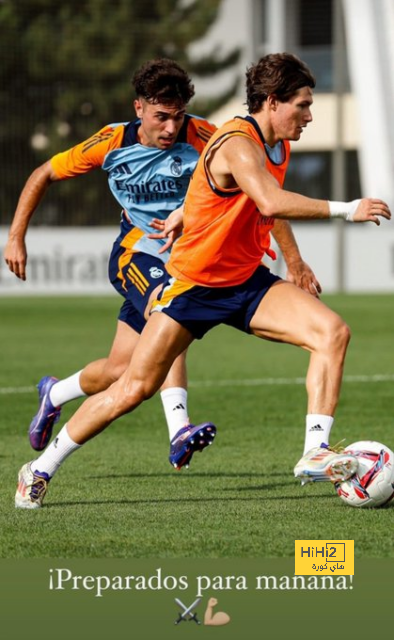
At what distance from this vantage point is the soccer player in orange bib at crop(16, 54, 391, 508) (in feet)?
21.0

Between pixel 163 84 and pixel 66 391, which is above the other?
pixel 163 84

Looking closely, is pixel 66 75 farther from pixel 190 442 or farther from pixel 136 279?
pixel 190 442

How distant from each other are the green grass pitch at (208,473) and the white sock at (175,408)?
308 millimetres

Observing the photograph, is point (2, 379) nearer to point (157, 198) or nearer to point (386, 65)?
point (157, 198)

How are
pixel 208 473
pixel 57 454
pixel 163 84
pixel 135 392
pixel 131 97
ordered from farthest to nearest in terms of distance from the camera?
pixel 131 97
pixel 208 473
pixel 163 84
pixel 57 454
pixel 135 392

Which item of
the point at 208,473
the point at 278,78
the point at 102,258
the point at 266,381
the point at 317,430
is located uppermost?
the point at 278,78

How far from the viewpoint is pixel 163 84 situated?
25.0 feet

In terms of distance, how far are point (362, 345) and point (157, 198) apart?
29.8 ft

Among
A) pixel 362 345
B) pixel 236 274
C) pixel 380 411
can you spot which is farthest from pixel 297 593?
pixel 362 345

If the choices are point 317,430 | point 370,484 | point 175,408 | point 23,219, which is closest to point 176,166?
point 23,219

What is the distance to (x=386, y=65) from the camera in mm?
33719

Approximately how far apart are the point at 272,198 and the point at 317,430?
45.6 inches

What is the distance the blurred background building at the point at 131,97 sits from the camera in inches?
1128

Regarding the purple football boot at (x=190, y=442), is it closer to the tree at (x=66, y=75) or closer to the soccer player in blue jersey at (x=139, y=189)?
the soccer player in blue jersey at (x=139, y=189)
